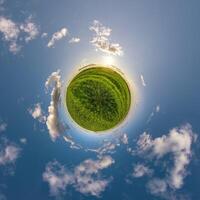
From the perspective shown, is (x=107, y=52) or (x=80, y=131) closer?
(x=107, y=52)

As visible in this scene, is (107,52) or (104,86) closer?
(107,52)

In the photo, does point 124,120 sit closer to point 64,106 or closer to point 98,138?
point 98,138

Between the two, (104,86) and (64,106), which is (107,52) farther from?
(64,106)

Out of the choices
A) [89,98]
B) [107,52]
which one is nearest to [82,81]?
[89,98]

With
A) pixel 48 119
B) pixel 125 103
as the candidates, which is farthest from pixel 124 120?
pixel 48 119

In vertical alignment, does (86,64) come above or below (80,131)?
above

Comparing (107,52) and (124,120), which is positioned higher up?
(107,52)
